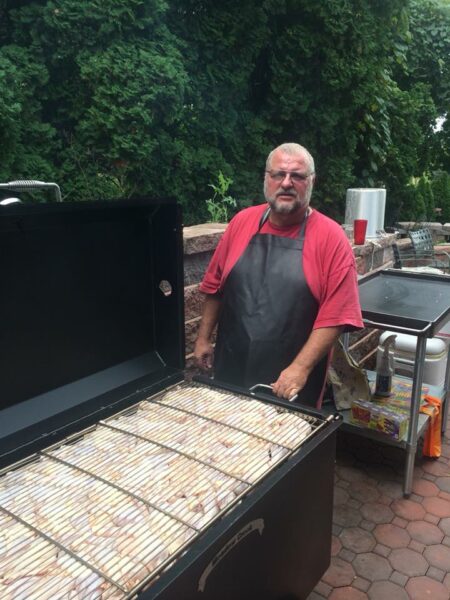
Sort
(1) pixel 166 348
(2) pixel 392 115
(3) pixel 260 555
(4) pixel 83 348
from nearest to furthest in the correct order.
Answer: (3) pixel 260 555
(4) pixel 83 348
(1) pixel 166 348
(2) pixel 392 115

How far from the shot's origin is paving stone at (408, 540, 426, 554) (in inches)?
102

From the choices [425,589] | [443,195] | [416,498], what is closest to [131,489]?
[425,589]

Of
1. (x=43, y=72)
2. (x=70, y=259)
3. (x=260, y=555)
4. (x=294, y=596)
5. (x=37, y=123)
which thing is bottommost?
(x=294, y=596)

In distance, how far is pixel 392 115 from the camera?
7.23 meters

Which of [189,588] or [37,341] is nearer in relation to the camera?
[189,588]

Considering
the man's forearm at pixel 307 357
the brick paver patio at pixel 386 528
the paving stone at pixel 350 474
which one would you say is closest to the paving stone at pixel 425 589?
the brick paver patio at pixel 386 528

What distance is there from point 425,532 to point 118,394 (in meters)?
2.03

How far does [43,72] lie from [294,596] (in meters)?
3.79

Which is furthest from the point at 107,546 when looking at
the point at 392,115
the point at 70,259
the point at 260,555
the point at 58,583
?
the point at 392,115

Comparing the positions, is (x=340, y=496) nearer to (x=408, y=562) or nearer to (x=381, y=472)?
(x=381, y=472)

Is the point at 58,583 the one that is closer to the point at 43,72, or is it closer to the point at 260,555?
the point at 260,555

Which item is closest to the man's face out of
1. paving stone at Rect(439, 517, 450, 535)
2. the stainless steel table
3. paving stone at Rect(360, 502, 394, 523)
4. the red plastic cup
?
the stainless steel table

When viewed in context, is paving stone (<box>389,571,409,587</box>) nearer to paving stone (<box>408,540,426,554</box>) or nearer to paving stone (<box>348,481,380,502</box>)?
paving stone (<box>408,540,426,554</box>)

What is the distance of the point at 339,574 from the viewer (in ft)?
8.05
